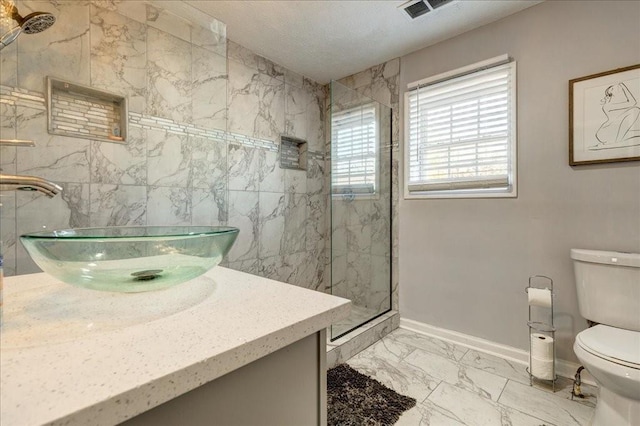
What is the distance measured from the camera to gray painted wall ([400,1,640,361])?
1.69m

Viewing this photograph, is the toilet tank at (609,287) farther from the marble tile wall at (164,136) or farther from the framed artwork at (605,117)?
the marble tile wall at (164,136)

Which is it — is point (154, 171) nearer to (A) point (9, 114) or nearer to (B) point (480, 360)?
(A) point (9, 114)

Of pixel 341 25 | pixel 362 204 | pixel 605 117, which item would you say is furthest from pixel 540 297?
pixel 341 25

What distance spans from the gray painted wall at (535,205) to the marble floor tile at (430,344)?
0.15 metres

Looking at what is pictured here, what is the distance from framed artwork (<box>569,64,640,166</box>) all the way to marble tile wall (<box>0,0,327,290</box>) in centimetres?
214

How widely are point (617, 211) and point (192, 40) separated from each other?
291 centimetres

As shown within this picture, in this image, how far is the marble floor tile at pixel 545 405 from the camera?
58.7 inches

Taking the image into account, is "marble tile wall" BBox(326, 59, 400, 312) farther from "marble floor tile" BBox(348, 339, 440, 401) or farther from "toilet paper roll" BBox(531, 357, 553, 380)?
"toilet paper roll" BBox(531, 357, 553, 380)

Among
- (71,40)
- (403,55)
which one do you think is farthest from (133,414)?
(403,55)

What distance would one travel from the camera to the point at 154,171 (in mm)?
1927


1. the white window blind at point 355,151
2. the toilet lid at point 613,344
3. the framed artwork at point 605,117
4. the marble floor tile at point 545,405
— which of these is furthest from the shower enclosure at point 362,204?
the toilet lid at point 613,344

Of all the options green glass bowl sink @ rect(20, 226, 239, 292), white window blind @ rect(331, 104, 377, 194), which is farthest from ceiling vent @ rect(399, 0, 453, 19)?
green glass bowl sink @ rect(20, 226, 239, 292)

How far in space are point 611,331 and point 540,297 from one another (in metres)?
0.35

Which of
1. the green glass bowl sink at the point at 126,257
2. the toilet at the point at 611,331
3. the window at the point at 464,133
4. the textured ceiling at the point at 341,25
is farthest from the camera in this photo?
the window at the point at 464,133
